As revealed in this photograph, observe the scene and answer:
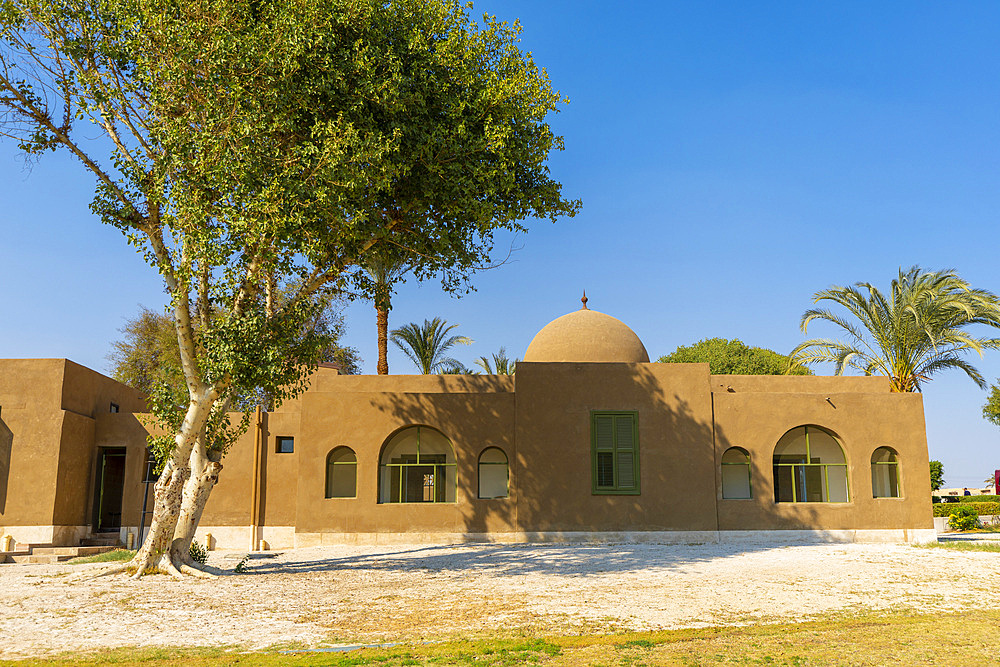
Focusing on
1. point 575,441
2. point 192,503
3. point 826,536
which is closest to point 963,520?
point 826,536

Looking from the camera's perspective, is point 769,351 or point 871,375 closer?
point 871,375

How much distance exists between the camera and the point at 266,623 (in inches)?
355

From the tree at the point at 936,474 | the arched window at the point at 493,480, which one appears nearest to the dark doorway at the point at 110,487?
the arched window at the point at 493,480

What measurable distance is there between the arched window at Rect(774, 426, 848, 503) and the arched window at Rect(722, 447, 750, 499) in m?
0.81

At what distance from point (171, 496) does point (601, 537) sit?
1038 centimetres

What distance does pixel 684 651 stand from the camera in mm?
7000

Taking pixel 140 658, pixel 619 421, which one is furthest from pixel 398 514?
pixel 140 658

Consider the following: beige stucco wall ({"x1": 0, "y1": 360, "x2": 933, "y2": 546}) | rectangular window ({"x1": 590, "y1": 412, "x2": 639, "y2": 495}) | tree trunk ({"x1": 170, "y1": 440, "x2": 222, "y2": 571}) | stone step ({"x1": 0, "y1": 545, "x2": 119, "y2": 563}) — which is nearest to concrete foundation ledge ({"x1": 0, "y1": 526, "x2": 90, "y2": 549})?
beige stucco wall ({"x1": 0, "y1": 360, "x2": 933, "y2": 546})

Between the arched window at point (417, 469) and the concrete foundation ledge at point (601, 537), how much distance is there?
1.07 meters

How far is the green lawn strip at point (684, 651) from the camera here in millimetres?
6582

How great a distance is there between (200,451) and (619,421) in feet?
34.4

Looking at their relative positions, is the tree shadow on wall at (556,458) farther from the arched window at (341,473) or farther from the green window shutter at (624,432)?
the arched window at (341,473)

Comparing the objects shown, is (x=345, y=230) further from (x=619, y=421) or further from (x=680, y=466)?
(x=680, y=466)

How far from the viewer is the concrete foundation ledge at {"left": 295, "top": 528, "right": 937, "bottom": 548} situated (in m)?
19.2
